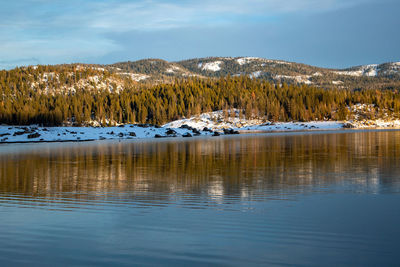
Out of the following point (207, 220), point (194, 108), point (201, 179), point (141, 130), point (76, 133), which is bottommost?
point (207, 220)

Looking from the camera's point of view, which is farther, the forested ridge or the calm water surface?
the forested ridge

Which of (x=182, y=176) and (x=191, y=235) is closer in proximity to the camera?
(x=191, y=235)

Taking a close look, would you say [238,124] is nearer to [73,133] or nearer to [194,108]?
[194,108]

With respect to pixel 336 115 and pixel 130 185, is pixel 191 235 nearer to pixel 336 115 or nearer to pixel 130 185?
pixel 130 185

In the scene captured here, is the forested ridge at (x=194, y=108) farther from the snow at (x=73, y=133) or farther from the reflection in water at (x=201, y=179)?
the reflection in water at (x=201, y=179)

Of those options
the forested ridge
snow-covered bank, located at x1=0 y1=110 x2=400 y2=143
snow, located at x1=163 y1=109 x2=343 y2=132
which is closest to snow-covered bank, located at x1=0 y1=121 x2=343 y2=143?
snow-covered bank, located at x1=0 y1=110 x2=400 y2=143

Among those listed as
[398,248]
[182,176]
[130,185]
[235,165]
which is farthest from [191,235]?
[235,165]

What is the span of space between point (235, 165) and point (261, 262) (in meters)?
21.2

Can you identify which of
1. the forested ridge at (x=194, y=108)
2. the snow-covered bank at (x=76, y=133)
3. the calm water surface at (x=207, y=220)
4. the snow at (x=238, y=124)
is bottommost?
the calm water surface at (x=207, y=220)

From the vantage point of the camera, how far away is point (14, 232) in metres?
12.8

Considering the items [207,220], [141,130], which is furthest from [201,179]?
[141,130]

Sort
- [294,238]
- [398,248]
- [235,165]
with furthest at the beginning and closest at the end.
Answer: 1. [235,165]
2. [294,238]
3. [398,248]

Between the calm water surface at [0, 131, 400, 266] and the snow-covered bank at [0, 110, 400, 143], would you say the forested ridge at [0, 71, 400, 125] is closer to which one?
the snow-covered bank at [0, 110, 400, 143]

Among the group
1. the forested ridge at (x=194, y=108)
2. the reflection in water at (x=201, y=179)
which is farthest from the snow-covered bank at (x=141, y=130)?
the reflection in water at (x=201, y=179)
